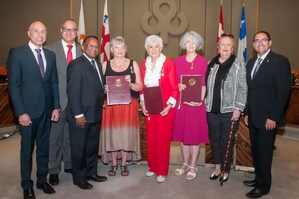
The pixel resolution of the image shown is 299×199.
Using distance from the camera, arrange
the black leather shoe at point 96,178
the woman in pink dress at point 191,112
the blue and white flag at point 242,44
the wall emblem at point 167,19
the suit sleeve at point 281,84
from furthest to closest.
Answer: the wall emblem at point 167,19
the blue and white flag at point 242,44
the black leather shoe at point 96,178
the woman in pink dress at point 191,112
the suit sleeve at point 281,84

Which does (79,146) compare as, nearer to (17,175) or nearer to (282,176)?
(17,175)

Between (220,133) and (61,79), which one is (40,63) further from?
(220,133)

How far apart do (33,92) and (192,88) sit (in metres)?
1.53

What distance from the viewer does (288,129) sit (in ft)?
19.2

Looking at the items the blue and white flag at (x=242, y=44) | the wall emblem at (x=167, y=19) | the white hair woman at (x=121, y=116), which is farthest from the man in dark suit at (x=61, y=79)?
the blue and white flag at (x=242, y=44)

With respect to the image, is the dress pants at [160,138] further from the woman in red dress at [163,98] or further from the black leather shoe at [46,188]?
the black leather shoe at [46,188]

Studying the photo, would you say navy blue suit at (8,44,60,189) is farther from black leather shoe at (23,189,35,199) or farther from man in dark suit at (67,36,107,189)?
man in dark suit at (67,36,107,189)

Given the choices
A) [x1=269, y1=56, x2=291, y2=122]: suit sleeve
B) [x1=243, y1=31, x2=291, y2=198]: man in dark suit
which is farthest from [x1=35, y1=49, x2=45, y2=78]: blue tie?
[x1=269, y1=56, x2=291, y2=122]: suit sleeve

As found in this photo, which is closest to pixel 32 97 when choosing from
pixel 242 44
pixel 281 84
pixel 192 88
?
pixel 192 88

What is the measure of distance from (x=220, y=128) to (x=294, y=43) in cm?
437

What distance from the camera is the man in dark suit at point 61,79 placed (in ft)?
11.0

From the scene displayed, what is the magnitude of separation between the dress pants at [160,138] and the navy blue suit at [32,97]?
1008 millimetres

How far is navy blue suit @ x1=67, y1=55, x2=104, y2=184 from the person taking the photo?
301cm

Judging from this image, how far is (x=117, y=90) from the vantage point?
3.28 meters
